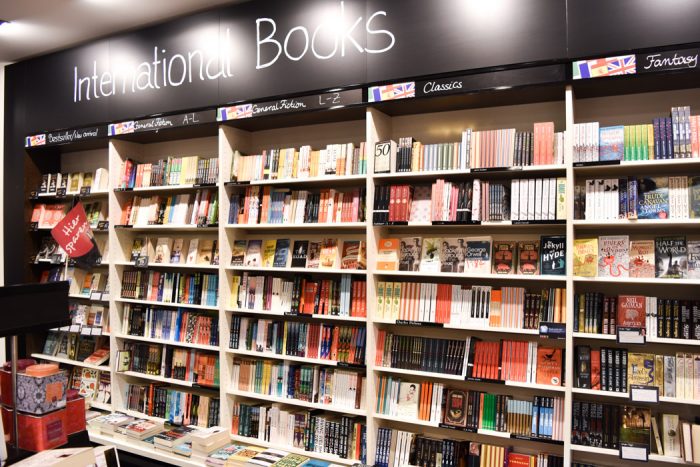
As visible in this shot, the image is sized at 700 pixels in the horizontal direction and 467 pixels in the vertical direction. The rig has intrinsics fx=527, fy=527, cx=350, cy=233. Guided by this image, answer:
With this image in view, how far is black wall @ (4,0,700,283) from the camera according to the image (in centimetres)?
277

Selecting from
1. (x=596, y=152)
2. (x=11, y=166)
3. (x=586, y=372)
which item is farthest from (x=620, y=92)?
(x=11, y=166)

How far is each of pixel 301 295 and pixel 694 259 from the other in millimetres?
2397

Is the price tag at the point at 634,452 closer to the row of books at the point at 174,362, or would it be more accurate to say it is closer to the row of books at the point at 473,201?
the row of books at the point at 473,201

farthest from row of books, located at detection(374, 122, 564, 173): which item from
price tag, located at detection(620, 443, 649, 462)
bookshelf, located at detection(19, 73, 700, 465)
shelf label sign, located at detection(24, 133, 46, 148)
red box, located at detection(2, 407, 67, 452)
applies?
shelf label sign, located at detection(24, 133, 46, 148)

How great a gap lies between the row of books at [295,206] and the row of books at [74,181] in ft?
5.41

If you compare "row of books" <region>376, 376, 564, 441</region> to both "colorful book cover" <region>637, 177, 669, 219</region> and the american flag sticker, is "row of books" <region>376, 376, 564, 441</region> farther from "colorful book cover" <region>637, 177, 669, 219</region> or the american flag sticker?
the american flag sticker

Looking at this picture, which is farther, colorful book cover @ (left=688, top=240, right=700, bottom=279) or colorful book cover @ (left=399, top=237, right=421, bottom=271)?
colorful book cover @ (left=399, top=237, right=421, bottom=271)

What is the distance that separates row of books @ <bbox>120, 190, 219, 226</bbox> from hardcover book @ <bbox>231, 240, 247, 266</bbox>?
0.80ft

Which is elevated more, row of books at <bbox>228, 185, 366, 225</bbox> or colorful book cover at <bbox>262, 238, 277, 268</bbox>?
row of books at <bbox>228, 185, 366, 225</bbox>

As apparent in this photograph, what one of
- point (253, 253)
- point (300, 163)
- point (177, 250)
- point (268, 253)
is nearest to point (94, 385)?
point (177, 250)

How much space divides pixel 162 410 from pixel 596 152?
3.85m

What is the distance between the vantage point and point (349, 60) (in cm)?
345

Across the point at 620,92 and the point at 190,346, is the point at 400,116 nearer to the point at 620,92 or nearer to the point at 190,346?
the point at 620,92

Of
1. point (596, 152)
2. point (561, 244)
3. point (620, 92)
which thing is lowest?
point (561, 244)
